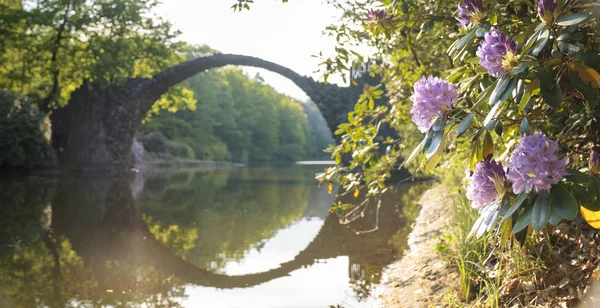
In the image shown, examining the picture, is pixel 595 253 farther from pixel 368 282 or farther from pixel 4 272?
pixel 4 272

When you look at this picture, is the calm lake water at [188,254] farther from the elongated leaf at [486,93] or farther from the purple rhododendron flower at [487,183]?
the elongated leaf at [486,93]

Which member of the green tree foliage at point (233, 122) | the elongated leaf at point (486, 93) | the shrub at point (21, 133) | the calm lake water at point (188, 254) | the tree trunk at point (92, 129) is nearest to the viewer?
the elongated leaf at point (486, 93)

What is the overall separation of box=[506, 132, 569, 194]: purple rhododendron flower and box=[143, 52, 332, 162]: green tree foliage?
116 feet

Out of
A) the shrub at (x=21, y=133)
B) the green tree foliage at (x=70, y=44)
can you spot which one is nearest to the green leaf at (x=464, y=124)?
the shrub at (x=21, y=133)

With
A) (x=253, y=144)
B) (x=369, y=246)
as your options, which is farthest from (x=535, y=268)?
(x=253, y=144)

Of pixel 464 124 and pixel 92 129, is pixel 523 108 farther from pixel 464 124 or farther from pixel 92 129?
pixel 92 129

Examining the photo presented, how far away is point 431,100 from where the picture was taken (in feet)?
4.84

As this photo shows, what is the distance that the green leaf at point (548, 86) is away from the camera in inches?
49.7

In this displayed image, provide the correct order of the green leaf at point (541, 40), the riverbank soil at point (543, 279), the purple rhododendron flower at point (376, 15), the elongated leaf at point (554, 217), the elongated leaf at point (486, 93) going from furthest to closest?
the purple rhododendron flower at point (376, 15) < the riverbank soil at point (543, 279) < the elongated leaf at point (486, 93) < the green leaf at point (541, 40) < the elongated leaf at point (554, 217)

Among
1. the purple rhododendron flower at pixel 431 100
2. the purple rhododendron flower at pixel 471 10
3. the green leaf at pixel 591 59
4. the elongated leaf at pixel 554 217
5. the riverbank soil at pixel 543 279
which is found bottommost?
the riverbank soil at pixel 543 279

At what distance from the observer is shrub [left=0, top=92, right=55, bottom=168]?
50.5 feet

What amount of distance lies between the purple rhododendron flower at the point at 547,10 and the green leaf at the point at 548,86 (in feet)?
0.41

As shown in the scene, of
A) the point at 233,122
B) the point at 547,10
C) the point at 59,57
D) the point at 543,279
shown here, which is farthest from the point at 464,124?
the point at 233,122

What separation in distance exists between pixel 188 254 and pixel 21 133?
13.1m
